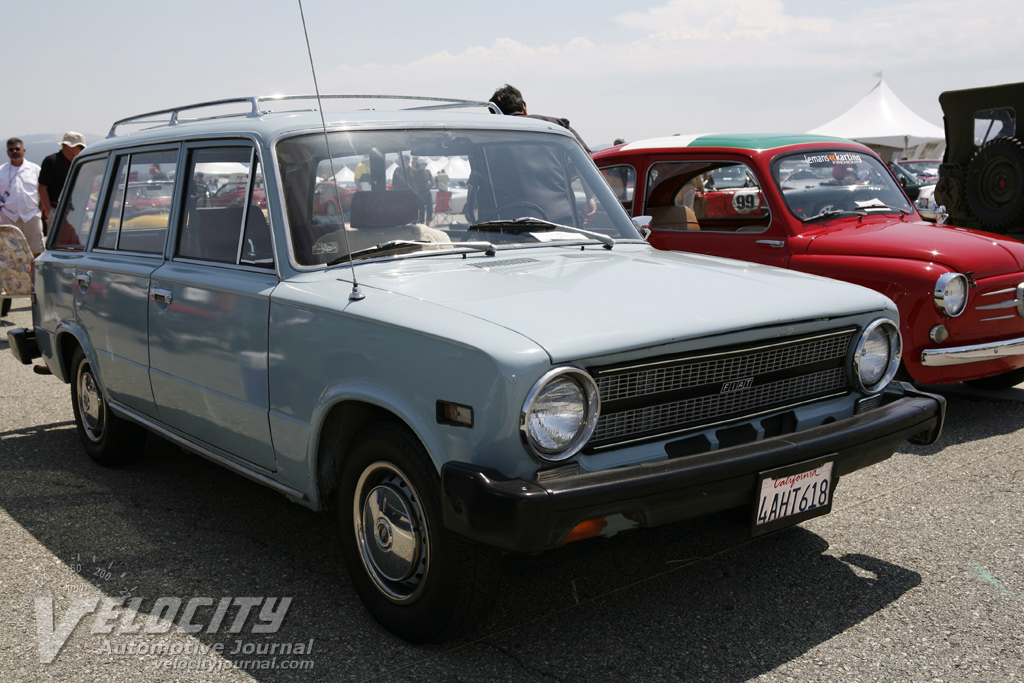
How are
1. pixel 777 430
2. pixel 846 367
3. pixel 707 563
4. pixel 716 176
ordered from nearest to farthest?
pixel 777 430 → pixel 846 367 → pixel 707 563 → pixel 716 176

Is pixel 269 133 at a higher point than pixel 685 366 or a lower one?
higher

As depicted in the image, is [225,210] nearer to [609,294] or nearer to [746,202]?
[609,294]

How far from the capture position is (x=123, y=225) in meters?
4.65

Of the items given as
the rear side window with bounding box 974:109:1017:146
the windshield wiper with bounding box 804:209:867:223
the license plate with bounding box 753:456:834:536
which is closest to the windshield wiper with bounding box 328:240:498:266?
the license plate with bounding box 753:456:834:536

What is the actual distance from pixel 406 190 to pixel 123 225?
1845mm

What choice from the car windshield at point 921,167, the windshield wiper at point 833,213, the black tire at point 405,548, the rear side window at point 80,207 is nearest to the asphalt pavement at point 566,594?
the black tire at point 405,548

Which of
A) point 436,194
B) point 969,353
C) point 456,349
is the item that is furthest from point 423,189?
point 969,353

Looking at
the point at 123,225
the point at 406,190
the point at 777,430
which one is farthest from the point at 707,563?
the point at 123,225

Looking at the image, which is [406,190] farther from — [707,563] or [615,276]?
[707,563]

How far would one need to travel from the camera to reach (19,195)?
1062 cm

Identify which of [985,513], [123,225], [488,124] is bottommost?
[985,513]

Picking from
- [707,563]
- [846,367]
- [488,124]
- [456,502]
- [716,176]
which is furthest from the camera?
[716,176]

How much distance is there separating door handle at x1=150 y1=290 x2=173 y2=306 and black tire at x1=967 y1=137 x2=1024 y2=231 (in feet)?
26.1

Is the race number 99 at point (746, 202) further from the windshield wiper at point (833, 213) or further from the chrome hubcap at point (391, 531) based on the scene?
the chrome hubcap at point (391, 531)
